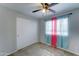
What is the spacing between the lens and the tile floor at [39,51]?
1293mm

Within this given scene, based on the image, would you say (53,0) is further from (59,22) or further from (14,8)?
(14,8)

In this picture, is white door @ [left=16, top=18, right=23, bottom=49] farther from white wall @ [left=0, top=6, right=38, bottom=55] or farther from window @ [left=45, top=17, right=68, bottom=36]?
window @ [left=45, top=17, right=68, bottom=36]

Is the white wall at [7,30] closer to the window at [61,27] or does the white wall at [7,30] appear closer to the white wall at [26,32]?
the white wall at [26,32]

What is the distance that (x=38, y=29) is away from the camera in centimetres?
144

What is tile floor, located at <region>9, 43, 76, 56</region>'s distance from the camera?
1.29m

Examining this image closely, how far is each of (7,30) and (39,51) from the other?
563 millimetres

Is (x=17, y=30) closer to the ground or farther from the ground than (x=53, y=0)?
closer to the ground

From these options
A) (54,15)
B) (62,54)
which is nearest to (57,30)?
(54,15)

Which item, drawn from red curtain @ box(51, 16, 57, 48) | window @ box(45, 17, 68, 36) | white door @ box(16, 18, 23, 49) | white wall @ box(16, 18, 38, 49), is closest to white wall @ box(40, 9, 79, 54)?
window @ box(45, 17, 68, 36)

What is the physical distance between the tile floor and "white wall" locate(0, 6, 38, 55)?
0.13 m

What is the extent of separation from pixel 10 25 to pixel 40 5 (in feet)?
1.72

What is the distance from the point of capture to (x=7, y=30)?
128 cm

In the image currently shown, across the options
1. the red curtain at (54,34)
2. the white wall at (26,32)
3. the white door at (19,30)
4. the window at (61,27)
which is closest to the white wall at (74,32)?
the window at (61,27)

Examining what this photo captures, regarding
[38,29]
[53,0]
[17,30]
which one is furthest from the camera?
[38,29]
